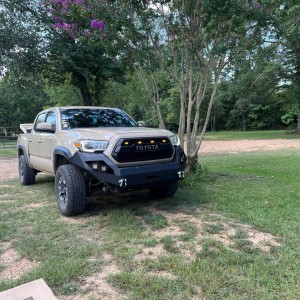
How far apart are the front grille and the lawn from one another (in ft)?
2.80

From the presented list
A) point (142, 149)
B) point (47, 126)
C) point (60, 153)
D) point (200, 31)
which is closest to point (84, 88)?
point (200, 31)

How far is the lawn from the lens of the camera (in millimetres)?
2553

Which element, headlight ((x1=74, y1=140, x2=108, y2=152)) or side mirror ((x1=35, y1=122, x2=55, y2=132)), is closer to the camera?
headlight ((x1=74, y1=140, x2=108, y2=152))

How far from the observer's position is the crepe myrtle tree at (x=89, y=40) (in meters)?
6.20

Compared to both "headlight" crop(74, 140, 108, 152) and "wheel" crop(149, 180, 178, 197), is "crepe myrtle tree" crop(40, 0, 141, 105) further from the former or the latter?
"wheel" crop(149, 180, 178, 197)

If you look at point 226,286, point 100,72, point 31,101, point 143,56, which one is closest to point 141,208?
point 226,286

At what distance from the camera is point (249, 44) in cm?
665

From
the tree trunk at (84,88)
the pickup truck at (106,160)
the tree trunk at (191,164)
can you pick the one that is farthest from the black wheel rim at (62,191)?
the tree trunk at (84,88)

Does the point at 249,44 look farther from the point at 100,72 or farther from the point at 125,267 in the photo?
the point at 100,72

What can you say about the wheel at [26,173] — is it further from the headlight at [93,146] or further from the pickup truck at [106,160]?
the headlight at [93,146]

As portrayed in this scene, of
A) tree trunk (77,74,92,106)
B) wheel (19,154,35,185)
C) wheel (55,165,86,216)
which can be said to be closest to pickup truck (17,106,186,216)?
wheel (55,165,86,216)

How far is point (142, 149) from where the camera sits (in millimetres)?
4234

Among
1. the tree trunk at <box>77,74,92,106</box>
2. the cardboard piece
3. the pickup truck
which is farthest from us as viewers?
the tree trunk at <box>77,74,92,106</box>

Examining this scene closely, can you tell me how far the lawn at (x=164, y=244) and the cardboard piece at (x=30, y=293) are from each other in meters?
0.24
